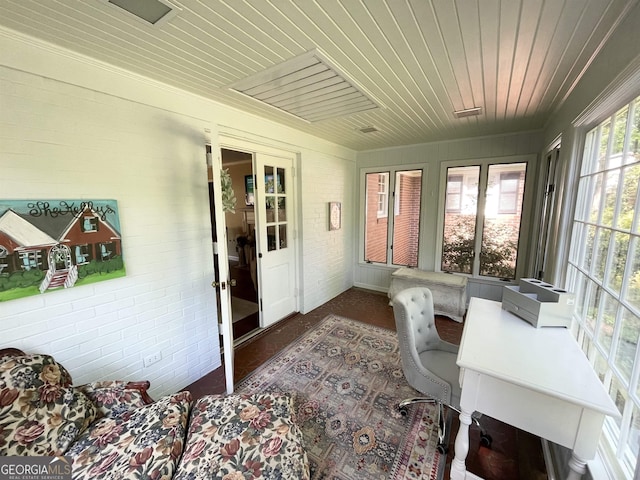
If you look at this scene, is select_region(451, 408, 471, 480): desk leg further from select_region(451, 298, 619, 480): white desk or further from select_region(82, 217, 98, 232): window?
select_region(82, 217, 98, 232): window

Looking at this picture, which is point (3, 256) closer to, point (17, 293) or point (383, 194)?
point (17, 293)

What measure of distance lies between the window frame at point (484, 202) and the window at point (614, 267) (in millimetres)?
1855

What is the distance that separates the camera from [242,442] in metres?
1.26

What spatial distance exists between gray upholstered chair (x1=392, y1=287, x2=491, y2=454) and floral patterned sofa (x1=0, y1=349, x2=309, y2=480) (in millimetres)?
842

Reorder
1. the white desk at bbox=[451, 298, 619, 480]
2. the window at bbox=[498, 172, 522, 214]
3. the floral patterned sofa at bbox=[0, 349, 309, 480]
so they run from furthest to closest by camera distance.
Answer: the window at bbox=[498, 172, 522, 214], the floral patterned sofa at bbox=[0, 349, 309, 480], the white desk at bbox=[451, 298, 619, 480]

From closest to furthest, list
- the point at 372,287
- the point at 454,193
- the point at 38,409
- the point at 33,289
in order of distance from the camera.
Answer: the point at 38,409
the point at 33,289
the point at 454,193
the point at 372,287

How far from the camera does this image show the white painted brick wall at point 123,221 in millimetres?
1397

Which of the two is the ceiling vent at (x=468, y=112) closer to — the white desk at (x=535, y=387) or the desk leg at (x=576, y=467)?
the white desk at (x=535, y=387)

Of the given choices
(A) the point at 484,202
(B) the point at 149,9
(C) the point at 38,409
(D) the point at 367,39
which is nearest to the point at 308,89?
(D) the point at 367,39

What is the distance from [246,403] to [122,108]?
6.70 ft

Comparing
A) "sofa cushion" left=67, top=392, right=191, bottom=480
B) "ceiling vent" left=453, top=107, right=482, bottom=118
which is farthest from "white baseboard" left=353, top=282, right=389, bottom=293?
"sofa cushion" left=67, top=392, right=191, bottom=480

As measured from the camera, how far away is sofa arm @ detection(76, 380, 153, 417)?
4.56 ft

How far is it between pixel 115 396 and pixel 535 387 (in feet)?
6.75

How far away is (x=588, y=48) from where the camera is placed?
1.45m
